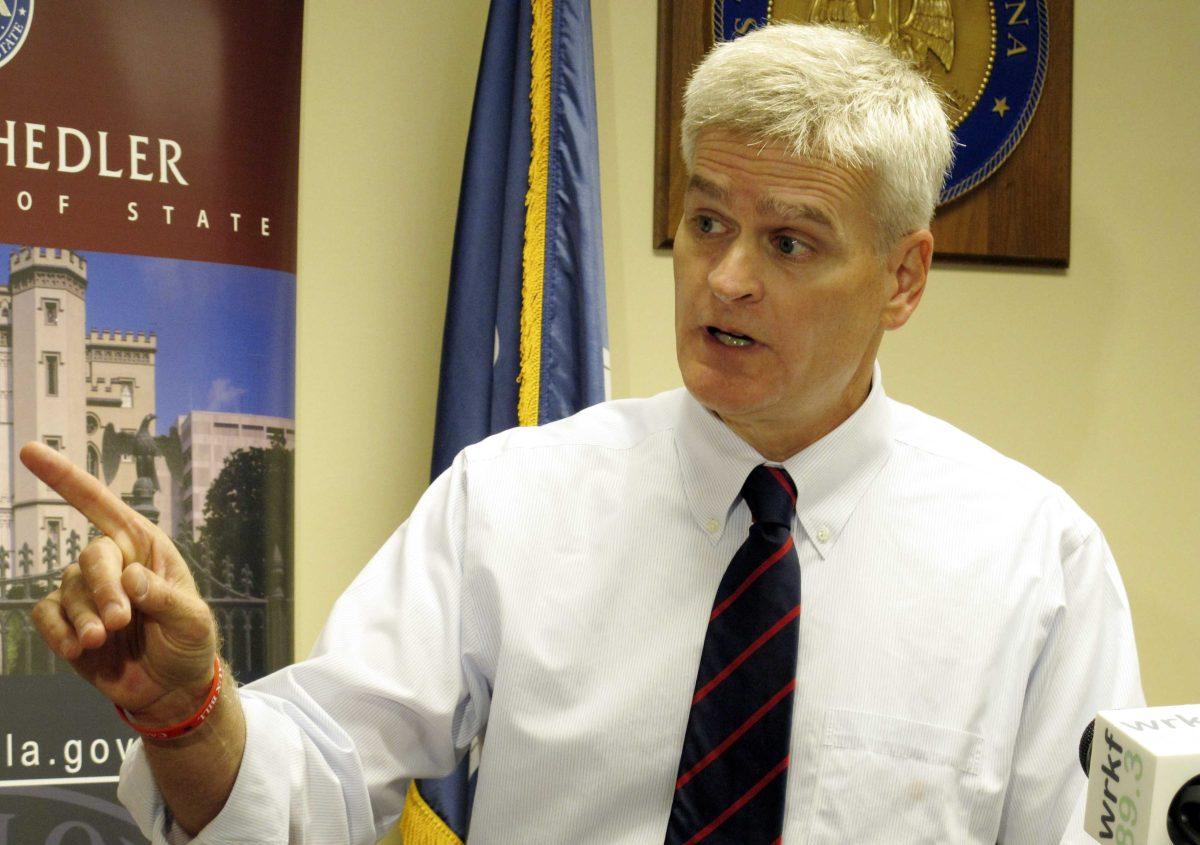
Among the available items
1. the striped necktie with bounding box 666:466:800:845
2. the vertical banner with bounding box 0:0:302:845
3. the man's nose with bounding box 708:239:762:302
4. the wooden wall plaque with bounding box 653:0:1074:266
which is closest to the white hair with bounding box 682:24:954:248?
the man's nose with bounding box 708:239:762:302

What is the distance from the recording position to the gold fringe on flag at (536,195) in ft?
6.85

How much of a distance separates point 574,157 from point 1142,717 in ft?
5.05

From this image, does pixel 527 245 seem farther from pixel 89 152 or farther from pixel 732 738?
pixel 732 738

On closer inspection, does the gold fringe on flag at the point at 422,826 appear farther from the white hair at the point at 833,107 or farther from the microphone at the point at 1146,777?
the microphone at the point at 1146,777

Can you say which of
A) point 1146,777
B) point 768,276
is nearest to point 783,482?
point 768,276

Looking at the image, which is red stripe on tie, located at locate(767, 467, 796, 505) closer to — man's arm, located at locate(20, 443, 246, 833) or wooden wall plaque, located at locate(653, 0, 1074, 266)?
man's arm, located at locate(20, 443, 246, 833)

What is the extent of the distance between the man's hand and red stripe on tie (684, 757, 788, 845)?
551 mm

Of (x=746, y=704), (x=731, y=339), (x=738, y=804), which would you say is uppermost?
(x=731, y=339)

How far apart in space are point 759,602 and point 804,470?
0.63 ft

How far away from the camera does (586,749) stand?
4.43ft

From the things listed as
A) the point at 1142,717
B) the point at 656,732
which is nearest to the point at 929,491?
the point at 656,732

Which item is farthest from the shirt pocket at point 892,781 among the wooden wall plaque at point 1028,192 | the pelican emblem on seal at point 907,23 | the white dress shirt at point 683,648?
the pelican emblem on seal at point 907,23

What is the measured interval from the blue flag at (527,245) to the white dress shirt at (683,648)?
576 millimetres

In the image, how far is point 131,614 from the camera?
38.9 inches
